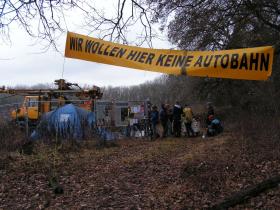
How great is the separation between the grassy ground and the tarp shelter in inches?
63.5

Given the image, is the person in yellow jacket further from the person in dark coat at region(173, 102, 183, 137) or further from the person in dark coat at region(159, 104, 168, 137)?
the person in dark coat at region(159, 104, 168, 137)

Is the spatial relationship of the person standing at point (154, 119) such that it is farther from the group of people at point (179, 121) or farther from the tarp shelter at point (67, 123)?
the tarp shelter at point (67, 123)

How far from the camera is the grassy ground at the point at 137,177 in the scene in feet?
32.2

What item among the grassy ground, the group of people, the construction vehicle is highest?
the construction vehicle

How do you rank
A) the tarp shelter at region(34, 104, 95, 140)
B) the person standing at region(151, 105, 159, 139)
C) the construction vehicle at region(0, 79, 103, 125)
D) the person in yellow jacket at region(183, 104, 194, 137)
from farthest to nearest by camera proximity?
the construction vehicle at region(0, 79, 103, 125) → the person standing at region(151, 105, 159, 139) → the person in yellow jacket at region(183, 104, 194, 137) → the tarp shelter at region(34, 104, 95, 140)

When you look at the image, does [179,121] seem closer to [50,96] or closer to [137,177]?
[50,96]

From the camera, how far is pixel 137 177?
1198 centimetres

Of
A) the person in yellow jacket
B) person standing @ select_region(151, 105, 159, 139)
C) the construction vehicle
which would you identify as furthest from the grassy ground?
the construction vehicle

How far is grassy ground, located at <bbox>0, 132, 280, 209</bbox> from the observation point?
981 cm

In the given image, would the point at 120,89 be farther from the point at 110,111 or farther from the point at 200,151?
the point at 200,151

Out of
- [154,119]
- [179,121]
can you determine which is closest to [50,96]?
[154,119]

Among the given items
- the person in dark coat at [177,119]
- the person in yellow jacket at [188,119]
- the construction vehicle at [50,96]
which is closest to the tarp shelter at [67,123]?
the person in dark coat at [177,119]

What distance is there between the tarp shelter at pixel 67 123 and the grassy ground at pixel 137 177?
1613mm

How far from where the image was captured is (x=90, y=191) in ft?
35.1
